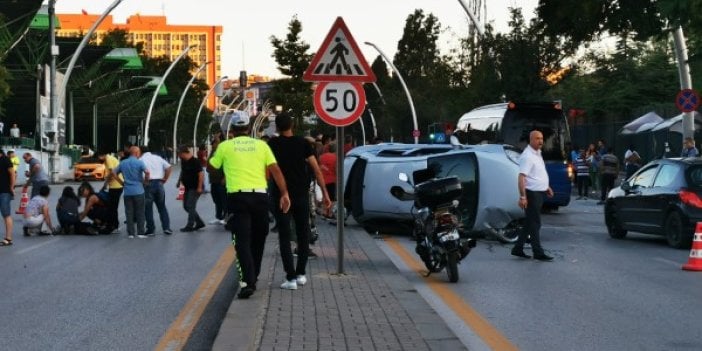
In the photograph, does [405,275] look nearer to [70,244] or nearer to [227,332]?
[227,332]

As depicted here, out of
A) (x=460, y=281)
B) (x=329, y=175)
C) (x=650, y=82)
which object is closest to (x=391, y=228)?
(x=329, y=175)

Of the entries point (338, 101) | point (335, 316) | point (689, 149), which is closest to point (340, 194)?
point (338, 101)

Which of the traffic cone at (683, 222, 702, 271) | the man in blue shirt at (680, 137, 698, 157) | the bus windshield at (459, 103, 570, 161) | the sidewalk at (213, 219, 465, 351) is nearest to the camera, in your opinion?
the sidewalk at (213, 219, 465, 351)

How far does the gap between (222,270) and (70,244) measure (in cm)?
573

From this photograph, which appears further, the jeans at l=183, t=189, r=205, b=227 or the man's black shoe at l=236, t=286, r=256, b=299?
the jeans at l=183, t=189, r=205, b=227

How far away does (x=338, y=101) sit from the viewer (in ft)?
40.0

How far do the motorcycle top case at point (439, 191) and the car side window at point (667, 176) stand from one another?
614 cm

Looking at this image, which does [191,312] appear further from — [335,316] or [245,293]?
[335,316]

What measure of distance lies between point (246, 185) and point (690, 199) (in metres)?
8.83

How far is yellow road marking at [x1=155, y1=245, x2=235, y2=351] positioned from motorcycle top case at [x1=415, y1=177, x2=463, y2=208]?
2.41 m

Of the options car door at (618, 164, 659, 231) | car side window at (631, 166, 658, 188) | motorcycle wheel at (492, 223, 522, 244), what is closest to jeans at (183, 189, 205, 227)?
motorcycle wheel at (492, 223, 522, 244)

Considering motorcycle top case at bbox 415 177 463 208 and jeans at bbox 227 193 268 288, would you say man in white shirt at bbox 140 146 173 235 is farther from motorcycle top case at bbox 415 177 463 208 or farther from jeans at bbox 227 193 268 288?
jeans at bbox 227 193 268 288

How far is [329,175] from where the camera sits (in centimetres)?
2275

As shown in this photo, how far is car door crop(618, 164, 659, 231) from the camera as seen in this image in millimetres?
18500
